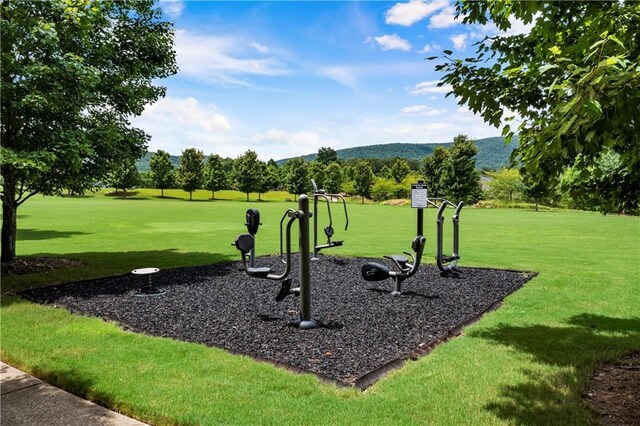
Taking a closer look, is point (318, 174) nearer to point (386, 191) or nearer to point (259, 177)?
point (259, 177)

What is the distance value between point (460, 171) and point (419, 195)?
50369 mm

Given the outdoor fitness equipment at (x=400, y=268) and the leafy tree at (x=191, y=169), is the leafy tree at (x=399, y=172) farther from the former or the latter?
the outdoor fitness equipment at (x=400, y=268)

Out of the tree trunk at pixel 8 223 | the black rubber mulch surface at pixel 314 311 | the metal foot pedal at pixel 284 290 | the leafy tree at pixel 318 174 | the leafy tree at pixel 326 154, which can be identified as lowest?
the black rubber mulch surface at pixel 314 311

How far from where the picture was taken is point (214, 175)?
71.8 m

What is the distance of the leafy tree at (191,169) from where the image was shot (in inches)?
2675

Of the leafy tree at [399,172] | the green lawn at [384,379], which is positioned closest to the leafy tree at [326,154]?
the leafy tree at [399,172]

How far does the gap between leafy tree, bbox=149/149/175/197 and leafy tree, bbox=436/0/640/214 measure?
72549 millimetres

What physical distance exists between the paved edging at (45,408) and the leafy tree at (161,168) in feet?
237

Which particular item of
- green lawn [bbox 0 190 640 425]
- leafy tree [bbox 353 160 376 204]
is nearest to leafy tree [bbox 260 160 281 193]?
leafy tree [bbox 353 160 376 204]

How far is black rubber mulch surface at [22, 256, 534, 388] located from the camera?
17.4 ft

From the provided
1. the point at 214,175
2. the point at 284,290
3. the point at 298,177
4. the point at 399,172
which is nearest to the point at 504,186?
the point at 399,172

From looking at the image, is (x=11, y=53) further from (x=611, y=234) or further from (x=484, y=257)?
(x=611, y=234)

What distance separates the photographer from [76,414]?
386cm

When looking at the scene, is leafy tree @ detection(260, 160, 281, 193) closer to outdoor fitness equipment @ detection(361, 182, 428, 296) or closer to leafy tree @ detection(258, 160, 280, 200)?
leafy tree @ detection(258, 160, 280, 200)
